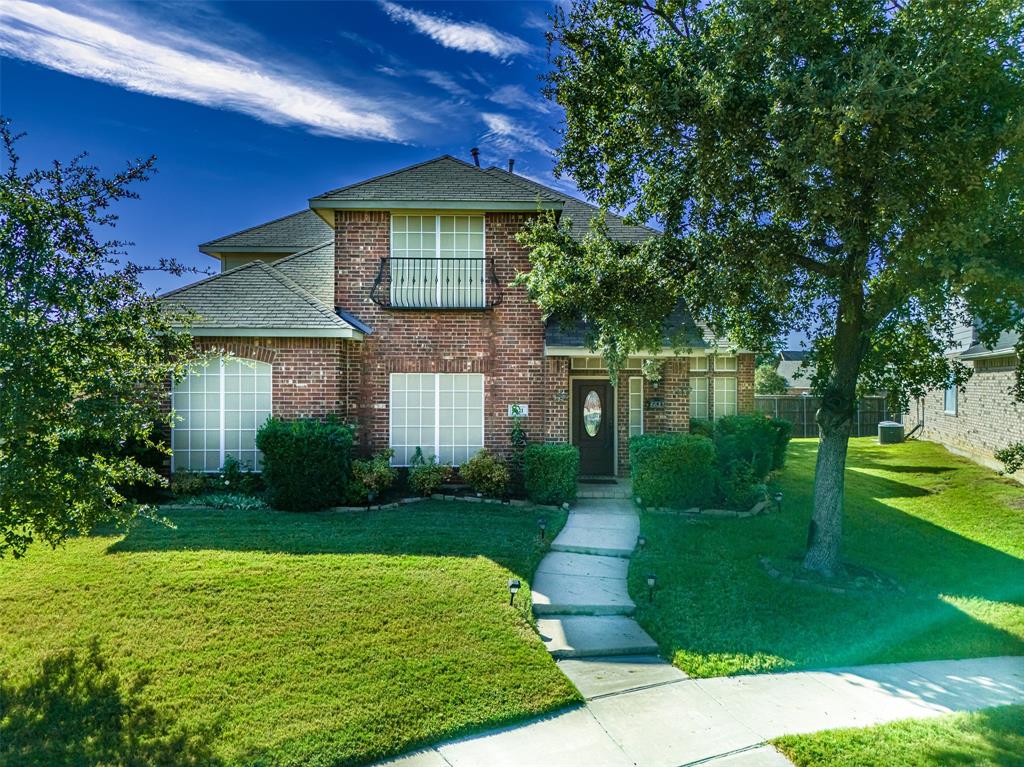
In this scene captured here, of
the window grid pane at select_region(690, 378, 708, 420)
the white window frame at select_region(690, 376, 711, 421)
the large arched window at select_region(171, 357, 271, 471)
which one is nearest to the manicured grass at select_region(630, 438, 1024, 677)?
the white window frame at select_region(690, 376, 711, 421)

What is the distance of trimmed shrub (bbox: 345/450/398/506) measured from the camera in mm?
11164

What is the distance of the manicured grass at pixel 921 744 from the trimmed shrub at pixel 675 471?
21.5 feet

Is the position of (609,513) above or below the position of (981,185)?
below

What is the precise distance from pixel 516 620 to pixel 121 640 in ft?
12.7

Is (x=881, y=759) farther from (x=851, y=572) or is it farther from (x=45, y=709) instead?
(x=45, y=709)

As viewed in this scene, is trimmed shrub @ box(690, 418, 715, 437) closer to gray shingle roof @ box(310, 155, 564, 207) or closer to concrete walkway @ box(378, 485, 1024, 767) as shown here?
gray shingle roof @ box(310, 155, 564, 207)

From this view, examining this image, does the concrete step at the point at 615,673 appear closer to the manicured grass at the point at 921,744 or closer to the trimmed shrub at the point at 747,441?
the manicured grass at the point at 921,744

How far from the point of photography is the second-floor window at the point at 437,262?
42.0 feet

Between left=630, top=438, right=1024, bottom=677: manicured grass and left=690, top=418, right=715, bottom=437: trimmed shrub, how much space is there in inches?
83.1

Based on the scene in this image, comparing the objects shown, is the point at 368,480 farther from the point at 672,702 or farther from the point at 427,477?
the point at 672,702

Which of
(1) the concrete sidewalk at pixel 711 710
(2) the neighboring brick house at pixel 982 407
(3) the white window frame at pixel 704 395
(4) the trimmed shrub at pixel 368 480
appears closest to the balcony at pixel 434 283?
(4) the trimmed shrub at pixel 368 480

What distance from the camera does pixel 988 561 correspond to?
31.2 ft

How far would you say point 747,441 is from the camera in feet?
43.6

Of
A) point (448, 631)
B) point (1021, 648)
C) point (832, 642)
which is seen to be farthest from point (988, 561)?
point (448, 631)
